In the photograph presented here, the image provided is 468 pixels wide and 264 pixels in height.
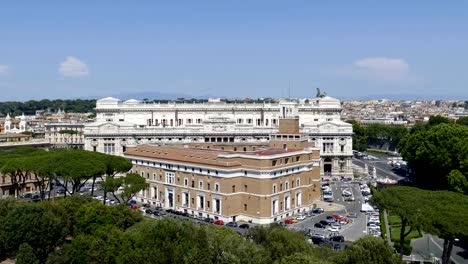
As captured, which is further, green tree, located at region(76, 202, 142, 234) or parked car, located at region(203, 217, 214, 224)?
parked car, located at region(203, 217, 214, 224)

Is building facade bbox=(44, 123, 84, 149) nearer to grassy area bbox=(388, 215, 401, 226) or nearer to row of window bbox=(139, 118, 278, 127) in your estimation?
row of window bbox=(139, 118, 278, 127)

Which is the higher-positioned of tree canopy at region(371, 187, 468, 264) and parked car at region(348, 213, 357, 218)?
tree canopy at region(371, 187, 468, 264)

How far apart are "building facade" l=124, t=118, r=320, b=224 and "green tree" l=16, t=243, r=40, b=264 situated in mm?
18558

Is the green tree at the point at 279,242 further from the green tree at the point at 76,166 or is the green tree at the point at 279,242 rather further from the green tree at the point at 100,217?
the green tree at the point at 76,166

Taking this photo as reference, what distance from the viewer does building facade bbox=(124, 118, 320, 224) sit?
47.9 m

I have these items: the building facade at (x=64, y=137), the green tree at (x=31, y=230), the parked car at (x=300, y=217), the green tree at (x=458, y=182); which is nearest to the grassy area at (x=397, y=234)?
the green tree at (x=458, y=182)

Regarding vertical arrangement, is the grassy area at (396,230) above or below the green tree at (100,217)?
below

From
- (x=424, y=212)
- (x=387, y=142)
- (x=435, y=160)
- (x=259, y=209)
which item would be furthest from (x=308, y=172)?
(x=387, y=142)

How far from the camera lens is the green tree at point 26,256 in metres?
32.6

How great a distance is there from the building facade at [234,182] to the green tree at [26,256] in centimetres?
1856

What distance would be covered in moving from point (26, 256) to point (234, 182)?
65.7 ft

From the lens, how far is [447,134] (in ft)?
194

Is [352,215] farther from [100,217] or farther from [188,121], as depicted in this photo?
[188,121]

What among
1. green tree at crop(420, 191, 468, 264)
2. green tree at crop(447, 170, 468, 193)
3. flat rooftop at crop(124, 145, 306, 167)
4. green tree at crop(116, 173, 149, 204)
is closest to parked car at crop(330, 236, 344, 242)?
green tree at crop(420, 191, 468, 264)
